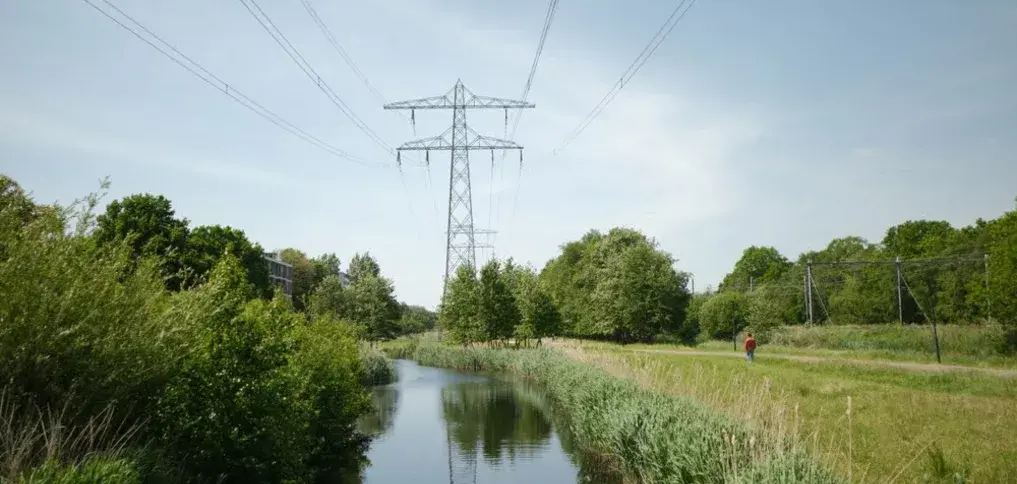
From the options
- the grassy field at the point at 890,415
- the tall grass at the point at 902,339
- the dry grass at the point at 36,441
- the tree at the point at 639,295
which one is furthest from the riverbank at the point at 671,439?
the tree at the point at 639,295

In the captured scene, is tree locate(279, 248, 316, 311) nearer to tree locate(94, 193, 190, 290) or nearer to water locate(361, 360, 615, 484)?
tree locate(94, 193, 190, 290)

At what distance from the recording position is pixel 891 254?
324 ft

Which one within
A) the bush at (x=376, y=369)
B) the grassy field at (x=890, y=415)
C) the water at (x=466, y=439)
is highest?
the grassy field at (x=890, y=415)

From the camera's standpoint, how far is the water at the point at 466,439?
19359mm

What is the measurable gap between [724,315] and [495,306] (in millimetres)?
30095

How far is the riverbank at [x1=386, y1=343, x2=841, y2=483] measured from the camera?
8773mm

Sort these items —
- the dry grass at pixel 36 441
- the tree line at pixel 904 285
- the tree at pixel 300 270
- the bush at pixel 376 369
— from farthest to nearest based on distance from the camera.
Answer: the tree at pixel 300 270 → the tree line at pixel 904 285 → the bush at pixel 376 369 → the dry grass at pixel 36 441

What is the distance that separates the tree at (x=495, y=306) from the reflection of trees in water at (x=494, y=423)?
19811 mm

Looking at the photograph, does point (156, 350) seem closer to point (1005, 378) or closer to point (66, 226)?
point (66, 226)

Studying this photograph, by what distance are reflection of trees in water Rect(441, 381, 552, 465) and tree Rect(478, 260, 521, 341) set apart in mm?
19811

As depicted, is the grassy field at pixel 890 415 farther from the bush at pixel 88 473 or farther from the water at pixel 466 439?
the bush at pixel 88 473

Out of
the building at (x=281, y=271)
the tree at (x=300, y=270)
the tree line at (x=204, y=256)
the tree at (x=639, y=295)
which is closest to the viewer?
the tree line at (x=204, y=256)

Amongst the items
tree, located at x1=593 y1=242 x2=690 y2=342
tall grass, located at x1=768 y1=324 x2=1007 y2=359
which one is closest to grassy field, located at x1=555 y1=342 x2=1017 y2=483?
tall grass, located at x1=768 y1=324 x2=1007 y2=359

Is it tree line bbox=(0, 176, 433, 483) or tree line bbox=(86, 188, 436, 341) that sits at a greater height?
tree line bbox=(86, 188, 436, 341)
